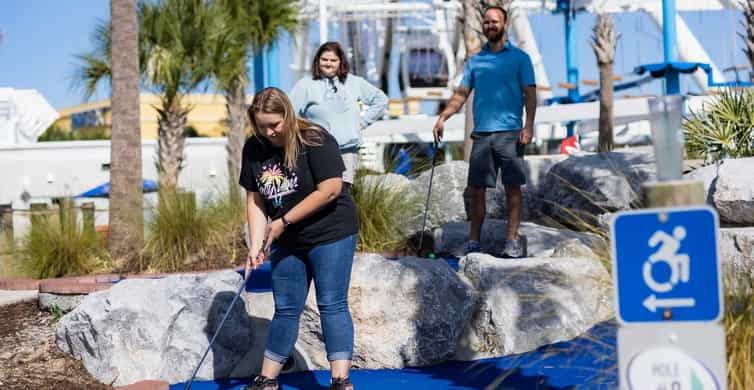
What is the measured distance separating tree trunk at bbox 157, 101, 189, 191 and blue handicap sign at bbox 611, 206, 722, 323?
10.3 m

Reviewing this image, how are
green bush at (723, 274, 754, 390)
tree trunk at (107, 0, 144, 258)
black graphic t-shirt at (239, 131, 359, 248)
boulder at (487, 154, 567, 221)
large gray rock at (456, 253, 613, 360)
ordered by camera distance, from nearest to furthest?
green bush at (723, 274, 754, 390)
black graphic t-shirt at (239, 131, 359, 248)
large gray rock at (456, 253, 613, 360)
tree trunk at (107, 0, 144, 258)
boulder at (487, 154, 567, 221)

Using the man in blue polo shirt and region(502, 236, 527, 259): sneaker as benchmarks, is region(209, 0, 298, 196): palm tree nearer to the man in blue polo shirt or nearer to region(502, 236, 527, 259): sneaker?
the man in blue polo shirt

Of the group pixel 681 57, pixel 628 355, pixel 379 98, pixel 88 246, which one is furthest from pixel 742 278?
pixel 681 57

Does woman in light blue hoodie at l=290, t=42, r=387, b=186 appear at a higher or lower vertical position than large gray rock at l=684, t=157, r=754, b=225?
higher

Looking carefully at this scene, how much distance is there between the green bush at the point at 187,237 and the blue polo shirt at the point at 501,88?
8.43 feet

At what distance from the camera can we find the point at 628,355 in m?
2.06

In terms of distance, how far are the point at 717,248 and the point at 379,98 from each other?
12.8ft

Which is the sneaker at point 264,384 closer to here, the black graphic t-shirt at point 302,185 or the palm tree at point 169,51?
the black graphic t-shirt at point 302,185

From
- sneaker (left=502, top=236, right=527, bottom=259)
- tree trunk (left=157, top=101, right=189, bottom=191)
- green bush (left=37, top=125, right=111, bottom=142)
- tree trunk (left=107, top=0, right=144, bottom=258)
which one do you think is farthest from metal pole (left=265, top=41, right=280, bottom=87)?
sneaker (left=502, top=236, right=527, bottom=259)

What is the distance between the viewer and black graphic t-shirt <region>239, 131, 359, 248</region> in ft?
12.9

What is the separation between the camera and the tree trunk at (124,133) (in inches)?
316

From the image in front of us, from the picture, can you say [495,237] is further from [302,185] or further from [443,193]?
[302,185]

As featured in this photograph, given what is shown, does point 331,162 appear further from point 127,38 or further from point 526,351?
point 127,38

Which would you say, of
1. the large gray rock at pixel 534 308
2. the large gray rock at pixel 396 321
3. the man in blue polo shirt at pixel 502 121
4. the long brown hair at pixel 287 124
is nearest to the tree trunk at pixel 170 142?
the man in blue polo shirt at pixel 502 121
